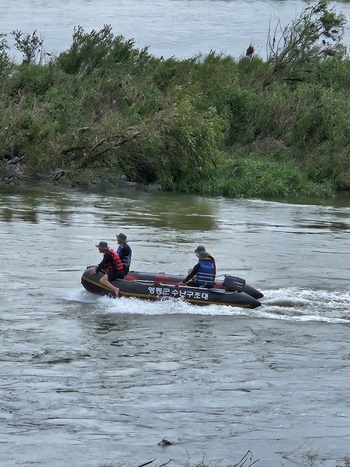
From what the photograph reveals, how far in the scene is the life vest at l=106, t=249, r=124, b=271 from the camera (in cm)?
2084

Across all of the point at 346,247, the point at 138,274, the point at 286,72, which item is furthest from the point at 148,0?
the point at 138,274

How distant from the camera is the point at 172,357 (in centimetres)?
1761

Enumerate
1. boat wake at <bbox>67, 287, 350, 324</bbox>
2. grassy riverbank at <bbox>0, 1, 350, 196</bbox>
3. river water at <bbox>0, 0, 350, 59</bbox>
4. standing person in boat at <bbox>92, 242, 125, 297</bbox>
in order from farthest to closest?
river water at <bbox>0, 0, 350, 59</bbox>, grassy riverbank at <bbox>0, 1, 350, 196</bbox>, standing person in boat at <bbox>92, 242, 125, 297</bbox>, boat wake at <bbox>67, 287, 350, 324</bbox>

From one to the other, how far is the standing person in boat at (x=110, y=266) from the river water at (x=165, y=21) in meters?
38.4

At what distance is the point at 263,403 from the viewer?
50.8 ft

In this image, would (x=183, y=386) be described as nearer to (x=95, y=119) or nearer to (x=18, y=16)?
(x=95, y=119)

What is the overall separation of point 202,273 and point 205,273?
6cm

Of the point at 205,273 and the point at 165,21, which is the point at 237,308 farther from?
the point at 165,21

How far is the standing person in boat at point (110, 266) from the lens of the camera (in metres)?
20.8

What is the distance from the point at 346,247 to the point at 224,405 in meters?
14.1

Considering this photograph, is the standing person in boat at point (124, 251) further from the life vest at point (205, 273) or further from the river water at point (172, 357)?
the life vest at point (205, 273)

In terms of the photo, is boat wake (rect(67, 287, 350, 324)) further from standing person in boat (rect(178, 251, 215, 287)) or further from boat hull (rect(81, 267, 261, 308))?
standing person in boat (rect(178, 251, 215, 287))

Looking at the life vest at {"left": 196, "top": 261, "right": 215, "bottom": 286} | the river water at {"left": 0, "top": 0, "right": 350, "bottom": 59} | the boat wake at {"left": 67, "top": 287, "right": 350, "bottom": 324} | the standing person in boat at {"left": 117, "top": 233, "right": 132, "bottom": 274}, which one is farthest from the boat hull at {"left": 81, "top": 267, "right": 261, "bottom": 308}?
the river water at {"left": 0, "top": 0, "right": 350, "bottom": 59}

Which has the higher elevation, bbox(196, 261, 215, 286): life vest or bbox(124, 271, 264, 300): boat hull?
bbox(196, 261, 215, 286): life vest
